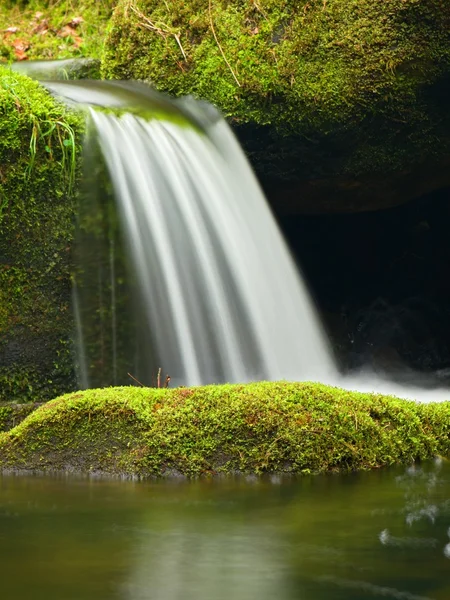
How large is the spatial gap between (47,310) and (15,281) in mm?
238

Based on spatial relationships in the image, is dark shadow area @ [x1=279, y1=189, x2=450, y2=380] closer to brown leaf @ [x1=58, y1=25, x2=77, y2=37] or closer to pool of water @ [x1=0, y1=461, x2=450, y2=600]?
brown leaf @ [x1=58, y1=25, x2=77, y2=37]

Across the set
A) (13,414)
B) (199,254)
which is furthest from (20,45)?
(13,414)

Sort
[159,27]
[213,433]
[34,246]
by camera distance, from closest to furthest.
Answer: [213,433]
[34,246]
[159,27]

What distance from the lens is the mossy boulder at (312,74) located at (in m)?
6.93

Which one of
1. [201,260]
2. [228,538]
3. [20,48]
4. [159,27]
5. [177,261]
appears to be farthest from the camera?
[20,48]

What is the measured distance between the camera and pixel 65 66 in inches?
355

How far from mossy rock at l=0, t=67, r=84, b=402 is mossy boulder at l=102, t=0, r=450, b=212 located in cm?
207

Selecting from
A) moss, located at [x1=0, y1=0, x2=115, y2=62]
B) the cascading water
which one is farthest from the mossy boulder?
moss, located at [x1=0, y1=0, x2=115, y2=62]

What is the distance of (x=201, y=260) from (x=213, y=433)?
223cm

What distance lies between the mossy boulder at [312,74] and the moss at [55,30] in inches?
132

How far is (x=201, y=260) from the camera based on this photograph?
605cm

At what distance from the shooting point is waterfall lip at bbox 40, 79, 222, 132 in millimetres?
6289

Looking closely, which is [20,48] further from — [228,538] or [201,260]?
[228,538]

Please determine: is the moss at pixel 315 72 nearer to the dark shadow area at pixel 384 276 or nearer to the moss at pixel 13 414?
the dark shadow area at pixel 384 276
